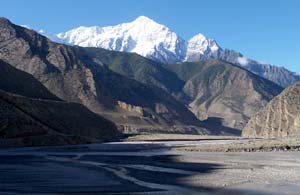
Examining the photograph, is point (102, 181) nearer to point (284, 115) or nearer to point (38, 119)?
point (38, 119)

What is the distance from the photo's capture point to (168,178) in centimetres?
3609

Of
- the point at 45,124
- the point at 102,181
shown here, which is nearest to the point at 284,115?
the point at 45,124

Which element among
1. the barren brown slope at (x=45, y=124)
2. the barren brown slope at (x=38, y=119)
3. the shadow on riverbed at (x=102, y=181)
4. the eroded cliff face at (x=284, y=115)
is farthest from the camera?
the eroded cliff face at (x=284, y=115)

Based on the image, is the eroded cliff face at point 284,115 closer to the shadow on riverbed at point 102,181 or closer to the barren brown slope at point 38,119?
the barren brown slope at point 38,119

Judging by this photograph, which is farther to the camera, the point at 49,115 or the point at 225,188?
the point at 49,115

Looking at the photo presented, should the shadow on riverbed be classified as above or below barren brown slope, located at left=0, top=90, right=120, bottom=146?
below

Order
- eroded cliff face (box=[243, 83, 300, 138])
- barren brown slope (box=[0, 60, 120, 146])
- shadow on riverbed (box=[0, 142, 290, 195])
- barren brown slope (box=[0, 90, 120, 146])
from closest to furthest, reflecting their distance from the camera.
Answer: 1. shadow on riverbed (box=[0, 142, 290, 195])
2. barren brown slope (box=[0, 90, 120, 146])
3. barren brown slope (box=[0, 60, 120, 146])
4. eroded cliff face (box=[243, 83, 300, 138])

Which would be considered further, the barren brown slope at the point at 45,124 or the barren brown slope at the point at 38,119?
the barren brown slope at the point at 38,119

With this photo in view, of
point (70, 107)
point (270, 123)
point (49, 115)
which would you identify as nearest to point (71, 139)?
point (49, 115)

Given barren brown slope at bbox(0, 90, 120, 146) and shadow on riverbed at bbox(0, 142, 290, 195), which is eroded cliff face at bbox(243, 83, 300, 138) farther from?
shadow on riverbed at bbox(0, 142, 290, 195)

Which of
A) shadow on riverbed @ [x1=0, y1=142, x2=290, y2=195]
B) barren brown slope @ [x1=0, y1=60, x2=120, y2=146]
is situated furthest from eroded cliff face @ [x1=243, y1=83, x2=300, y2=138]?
shadow on riverbed @ [x1=0, y1=142, x2=290, y2=195]

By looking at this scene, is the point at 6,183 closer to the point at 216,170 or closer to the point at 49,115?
the point at 216,170

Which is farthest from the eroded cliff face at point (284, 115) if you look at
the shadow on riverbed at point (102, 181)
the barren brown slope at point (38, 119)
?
the shadow on riverbed at point (102, 181)

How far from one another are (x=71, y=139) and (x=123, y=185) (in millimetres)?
61402
